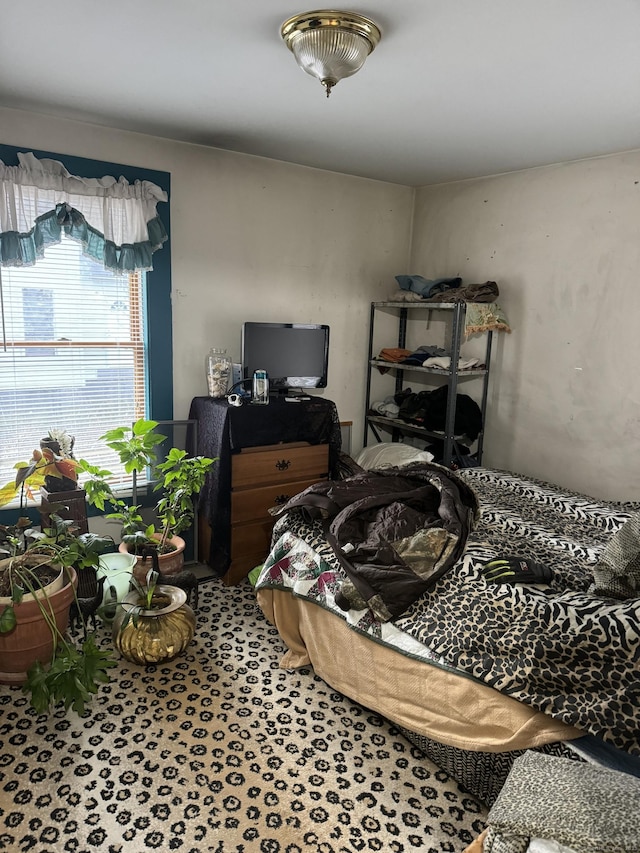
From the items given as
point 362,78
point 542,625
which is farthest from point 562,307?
point 542,625

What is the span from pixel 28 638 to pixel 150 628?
454mm

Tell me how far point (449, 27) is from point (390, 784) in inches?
94.2

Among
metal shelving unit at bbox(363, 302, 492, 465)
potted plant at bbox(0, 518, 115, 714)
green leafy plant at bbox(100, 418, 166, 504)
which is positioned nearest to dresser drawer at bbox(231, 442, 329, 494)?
green leafy plant at bbox(100, 418, 166, 504)

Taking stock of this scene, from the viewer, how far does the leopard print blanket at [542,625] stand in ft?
4.92

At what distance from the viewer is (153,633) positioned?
2385 millimetres

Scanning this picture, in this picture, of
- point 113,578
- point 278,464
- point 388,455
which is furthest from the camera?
point 388,455

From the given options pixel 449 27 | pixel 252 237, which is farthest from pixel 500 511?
pixel 252 237

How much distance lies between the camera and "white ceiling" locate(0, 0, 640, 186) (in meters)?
1.74

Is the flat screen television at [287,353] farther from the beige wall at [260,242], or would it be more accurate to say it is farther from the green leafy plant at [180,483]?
the green leafy plant at [180,483]

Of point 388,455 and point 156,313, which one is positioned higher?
point 156,313

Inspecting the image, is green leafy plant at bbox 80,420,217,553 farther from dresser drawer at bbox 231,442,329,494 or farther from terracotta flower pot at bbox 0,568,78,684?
terracotta flower pot at bbox 0,568,78,684

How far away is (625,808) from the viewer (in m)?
1.10

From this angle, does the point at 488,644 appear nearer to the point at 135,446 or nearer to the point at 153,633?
the point at 153,633

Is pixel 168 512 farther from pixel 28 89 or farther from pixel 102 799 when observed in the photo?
pixel 28 89
